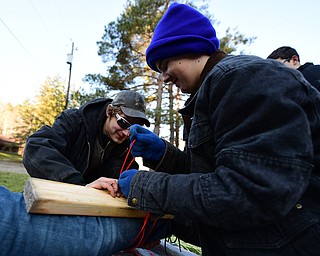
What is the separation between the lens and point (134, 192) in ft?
3.79

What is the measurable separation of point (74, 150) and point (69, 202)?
1689mm

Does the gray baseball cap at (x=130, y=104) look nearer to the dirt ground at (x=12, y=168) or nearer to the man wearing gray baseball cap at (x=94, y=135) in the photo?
the man wearing gray baseball cap at (x=94, y=135)

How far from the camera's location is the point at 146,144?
1693 millimetres

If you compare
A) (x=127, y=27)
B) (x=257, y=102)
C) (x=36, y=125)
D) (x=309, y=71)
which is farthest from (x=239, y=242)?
(x=36, y=125)

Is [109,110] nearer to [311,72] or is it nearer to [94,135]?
[94,135]

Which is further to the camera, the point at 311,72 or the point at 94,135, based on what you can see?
the point at 94,135

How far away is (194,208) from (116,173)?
198 cm

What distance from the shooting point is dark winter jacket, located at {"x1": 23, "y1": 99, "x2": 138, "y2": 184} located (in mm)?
2078

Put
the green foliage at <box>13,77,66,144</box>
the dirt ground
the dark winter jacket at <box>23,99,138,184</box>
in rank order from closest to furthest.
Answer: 1. the dark winter jacket at <box>23,99,138,184</box>
2. the dirt ground
3. the green foliage at <box>13,77,66,144</box>

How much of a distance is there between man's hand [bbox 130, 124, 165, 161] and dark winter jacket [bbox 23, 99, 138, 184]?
0.65 m

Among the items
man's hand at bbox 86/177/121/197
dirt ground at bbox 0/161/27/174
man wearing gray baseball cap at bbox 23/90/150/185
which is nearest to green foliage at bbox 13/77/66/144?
dirt ground at bbox 0/161/27/174

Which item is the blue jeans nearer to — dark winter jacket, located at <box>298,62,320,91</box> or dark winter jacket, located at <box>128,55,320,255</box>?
dark winter jacket, located at <box>128,55,320,255</box>

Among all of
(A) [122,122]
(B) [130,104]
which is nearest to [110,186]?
(A) [122,122]

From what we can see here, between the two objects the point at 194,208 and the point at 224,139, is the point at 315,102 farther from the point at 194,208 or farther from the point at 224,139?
the point at 194,208
